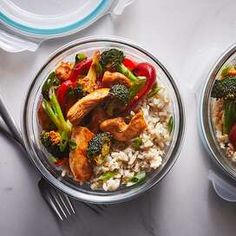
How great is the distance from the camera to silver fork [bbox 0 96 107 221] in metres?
1.14

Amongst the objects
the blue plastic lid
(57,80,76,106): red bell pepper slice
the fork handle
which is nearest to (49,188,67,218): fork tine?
the fork handle

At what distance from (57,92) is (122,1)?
290 mm

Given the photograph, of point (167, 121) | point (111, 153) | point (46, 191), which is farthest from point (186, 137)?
point (46, 191)

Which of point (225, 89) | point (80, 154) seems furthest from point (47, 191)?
point (225, 89)

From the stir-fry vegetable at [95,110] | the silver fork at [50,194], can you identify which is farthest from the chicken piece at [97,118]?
the silver fork at [50,194]

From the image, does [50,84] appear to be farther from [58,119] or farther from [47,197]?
[47,197]

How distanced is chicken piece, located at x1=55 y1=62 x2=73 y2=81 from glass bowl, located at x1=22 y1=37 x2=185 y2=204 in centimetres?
4

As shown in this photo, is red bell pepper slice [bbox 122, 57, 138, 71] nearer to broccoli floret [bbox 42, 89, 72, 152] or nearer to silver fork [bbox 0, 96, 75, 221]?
broccoli floret [bbox 42, 89, 72, 152]

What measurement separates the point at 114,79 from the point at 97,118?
85mm

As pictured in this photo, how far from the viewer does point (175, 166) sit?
1160 millimetres

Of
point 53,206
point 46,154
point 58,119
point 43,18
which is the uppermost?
point 43,18

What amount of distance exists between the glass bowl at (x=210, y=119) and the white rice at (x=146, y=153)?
8 centimetres

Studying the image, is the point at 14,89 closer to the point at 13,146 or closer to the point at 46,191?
the point at 13,146

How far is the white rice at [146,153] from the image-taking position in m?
1.00
